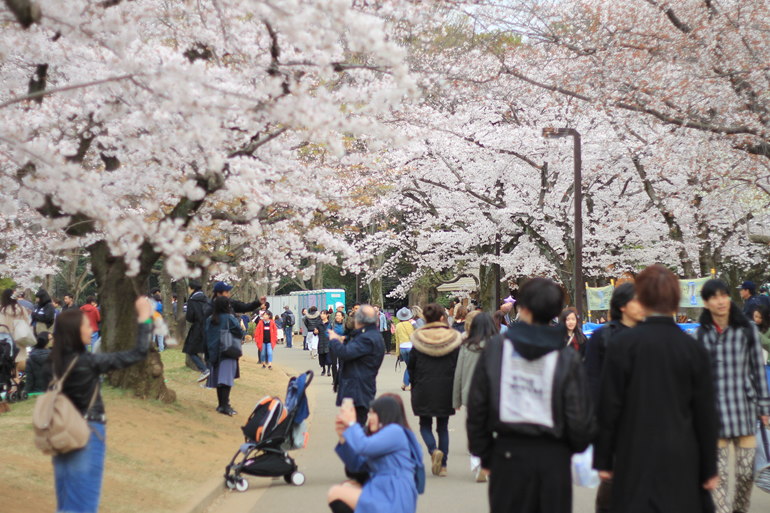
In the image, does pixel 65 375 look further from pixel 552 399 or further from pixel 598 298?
pixel 598 298

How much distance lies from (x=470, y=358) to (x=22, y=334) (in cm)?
756

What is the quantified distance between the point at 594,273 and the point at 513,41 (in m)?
15.1

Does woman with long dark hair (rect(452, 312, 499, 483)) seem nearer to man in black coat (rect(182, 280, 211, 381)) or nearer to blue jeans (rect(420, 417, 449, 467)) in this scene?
blue jeans (rect(420, 417, 449, 467))

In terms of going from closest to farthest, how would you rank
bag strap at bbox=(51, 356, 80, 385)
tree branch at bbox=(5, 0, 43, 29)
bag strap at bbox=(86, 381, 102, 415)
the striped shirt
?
bag strap at bbox=(51, 356, 80, 385)
bag strap at bbox=(86, 381, 102, 415)
tree branch at bbox=(5, 0, 43, 29)
the striped shirt

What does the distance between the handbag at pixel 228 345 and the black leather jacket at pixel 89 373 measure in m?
7.03

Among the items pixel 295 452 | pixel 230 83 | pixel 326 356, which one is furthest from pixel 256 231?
pixel 326 356

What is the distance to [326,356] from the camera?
21.3m

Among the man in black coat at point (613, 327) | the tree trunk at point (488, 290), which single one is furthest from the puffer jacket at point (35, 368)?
the tree trunk at point (488, 290)

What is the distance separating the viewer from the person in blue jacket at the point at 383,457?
4.76 metres

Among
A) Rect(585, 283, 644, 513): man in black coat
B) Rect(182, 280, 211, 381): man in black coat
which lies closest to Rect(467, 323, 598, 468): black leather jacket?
Rect(585, 283, 644, 513): man in black coat

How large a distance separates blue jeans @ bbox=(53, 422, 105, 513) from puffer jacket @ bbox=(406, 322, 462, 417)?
4.32 meters

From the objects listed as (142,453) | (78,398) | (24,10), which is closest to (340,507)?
(78,398)

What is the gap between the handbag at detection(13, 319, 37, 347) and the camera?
11945mm

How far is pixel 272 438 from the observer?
7922 millimetres
